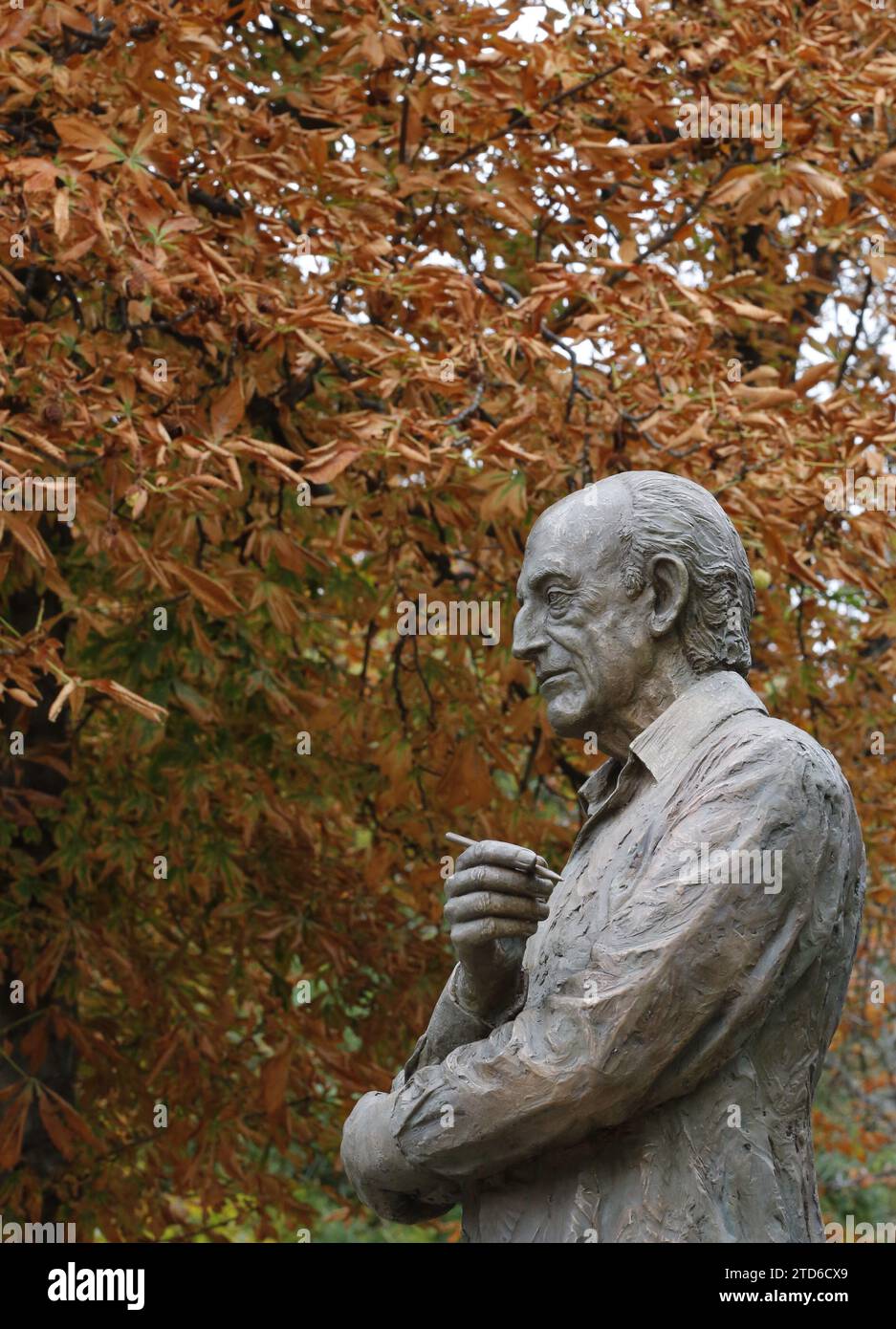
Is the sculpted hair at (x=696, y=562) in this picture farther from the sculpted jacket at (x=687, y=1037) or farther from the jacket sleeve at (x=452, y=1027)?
the jacket sleeve at (x=452, y=1027)

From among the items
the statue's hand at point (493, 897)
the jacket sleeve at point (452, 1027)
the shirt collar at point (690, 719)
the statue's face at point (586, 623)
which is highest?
the statue's face at point (586, 623)

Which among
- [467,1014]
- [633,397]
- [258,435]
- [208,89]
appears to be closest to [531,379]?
[633,397]

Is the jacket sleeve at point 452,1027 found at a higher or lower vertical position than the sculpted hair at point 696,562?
lower

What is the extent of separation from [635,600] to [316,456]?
2.79m

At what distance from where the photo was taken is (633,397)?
250 inches

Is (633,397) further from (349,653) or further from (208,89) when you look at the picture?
(349,653)

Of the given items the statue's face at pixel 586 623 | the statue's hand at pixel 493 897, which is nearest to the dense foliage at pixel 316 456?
the statue's face at pixel 586 623

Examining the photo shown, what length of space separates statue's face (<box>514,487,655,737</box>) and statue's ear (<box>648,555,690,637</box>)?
0.02 m

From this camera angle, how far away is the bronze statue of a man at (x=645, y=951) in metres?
2.89

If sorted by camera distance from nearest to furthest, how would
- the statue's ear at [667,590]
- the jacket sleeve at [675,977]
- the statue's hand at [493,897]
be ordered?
the jacket sleeve at [675,977] → the statue's hand at [493,897] → the statue's ear at [667,590]

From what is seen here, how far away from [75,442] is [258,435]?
3.17ft

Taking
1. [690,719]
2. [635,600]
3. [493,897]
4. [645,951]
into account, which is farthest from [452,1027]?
[635,600]

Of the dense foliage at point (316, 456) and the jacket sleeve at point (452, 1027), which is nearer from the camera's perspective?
the jacket sleeve at point (452, 1027)

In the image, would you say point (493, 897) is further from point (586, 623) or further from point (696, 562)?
point (696, 562)
